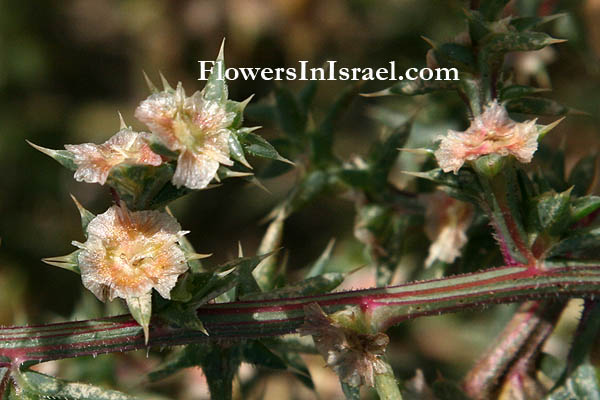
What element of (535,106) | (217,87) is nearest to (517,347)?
(535,106)

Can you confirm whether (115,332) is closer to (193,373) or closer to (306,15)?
(193,373)

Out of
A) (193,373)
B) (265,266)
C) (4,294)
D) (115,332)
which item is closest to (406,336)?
(193,373)

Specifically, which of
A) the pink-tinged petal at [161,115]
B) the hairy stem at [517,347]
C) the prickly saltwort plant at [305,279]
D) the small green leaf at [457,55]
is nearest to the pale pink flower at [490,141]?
the prickly saltwort plant at [305,279]

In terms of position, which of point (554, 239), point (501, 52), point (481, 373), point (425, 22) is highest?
point (425, 22)

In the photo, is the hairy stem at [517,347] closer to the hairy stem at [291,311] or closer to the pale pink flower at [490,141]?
the hairy stem at [291,311]

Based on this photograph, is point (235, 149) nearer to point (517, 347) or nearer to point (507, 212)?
point (507, 212)

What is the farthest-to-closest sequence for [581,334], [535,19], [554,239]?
[581,334] → [535,19] → [554,239]

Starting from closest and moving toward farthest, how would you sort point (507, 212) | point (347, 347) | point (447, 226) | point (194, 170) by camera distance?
1. point (194, 170)
2. point (347, 347)
3. point (507, 212)
4. point (447, 226)
